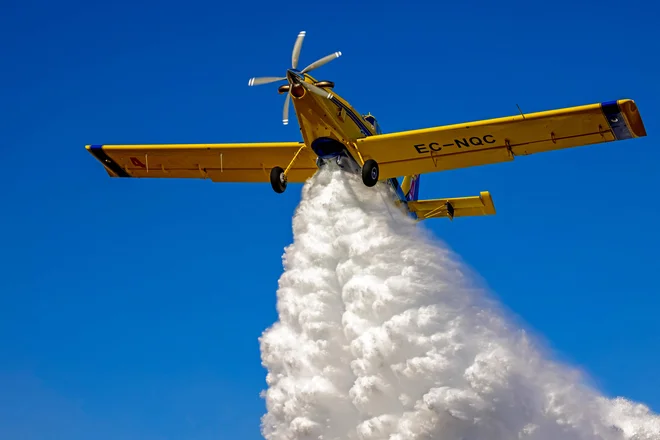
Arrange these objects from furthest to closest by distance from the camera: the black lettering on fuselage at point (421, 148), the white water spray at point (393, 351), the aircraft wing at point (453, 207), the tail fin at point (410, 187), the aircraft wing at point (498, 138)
A: the tail fin at point (410, 187)
the aircraft wing at point (453, 207)
the black lettering on fuselage at point (421, 148)
the aircraft wing at point (498, 138)
the white water spray at point (393, 351)

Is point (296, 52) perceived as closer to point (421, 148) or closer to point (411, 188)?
point (421, 148)

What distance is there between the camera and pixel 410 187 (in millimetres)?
32344

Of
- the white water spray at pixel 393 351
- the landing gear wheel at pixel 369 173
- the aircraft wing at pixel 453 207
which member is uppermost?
the aircraft wing at pixel 453 207

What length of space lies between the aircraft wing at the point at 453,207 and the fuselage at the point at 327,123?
3.52m

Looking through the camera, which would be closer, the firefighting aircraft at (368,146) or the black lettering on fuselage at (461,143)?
the firefighting aircraft at (368,146)

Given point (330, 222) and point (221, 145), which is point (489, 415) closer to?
point (330, 222)

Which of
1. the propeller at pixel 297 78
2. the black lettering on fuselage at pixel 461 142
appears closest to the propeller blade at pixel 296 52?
the propeller at pixel 297 78

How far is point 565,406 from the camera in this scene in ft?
85.2

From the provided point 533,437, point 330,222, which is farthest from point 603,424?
point 330,222

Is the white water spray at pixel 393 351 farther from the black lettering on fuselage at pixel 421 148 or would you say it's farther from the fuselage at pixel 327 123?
the black lettering on fuselage at pixel 421 148

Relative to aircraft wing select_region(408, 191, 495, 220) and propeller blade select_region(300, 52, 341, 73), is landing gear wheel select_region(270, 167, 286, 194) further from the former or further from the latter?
aircraft wing select_region(408, 191, 495, 220)

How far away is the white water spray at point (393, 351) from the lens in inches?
952

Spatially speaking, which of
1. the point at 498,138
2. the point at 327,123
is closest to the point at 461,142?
the point at 498,138

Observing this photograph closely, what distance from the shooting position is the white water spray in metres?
24.2
